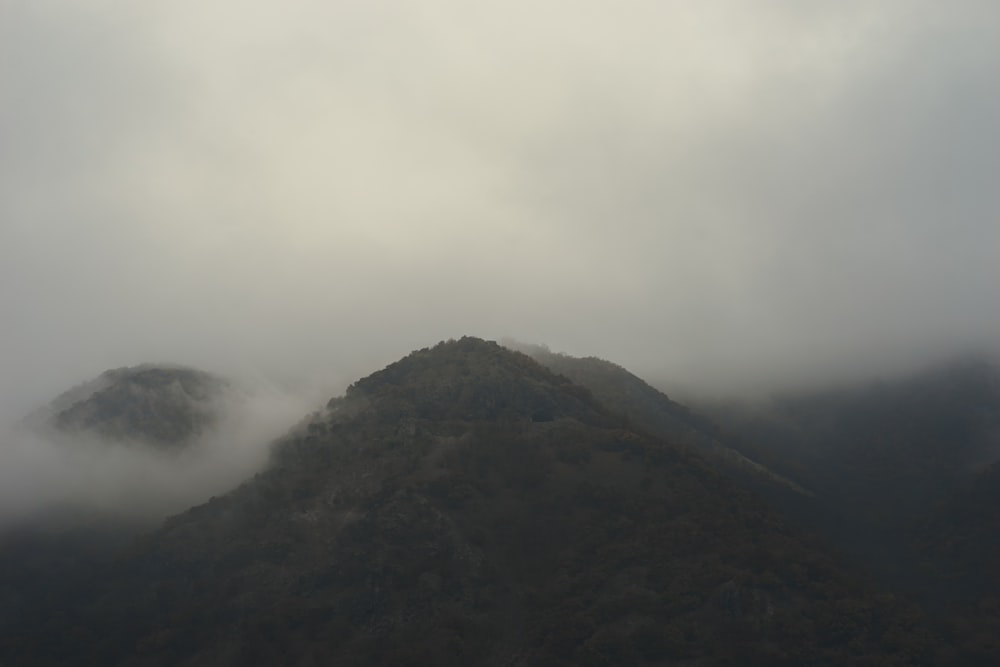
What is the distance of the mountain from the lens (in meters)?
150

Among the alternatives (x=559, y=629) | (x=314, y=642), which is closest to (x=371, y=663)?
(x=314, y=642)

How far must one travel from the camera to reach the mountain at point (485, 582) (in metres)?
150

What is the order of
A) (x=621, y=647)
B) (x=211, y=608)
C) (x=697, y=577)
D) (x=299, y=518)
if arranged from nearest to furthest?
(x=621, y=647)
(x=697, y=577)
(x=211, y=608)
(x=299, y=518)

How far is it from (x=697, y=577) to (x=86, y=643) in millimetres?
113770

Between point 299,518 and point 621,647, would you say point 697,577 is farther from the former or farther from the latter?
point 299,518

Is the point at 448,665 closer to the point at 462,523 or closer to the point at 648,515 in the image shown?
the point at 462,523

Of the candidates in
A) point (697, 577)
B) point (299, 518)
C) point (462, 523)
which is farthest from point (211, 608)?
point (697, 577)

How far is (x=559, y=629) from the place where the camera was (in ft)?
506

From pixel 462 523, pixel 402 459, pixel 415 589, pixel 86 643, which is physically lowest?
pixel 86 643

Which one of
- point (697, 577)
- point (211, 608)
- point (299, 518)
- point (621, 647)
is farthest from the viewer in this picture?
point (299, 518)

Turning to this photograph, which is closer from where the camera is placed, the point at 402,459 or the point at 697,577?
the point at 697,577

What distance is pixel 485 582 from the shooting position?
168250 mm

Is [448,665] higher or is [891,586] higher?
[891,586]

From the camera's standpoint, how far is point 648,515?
17950cm
